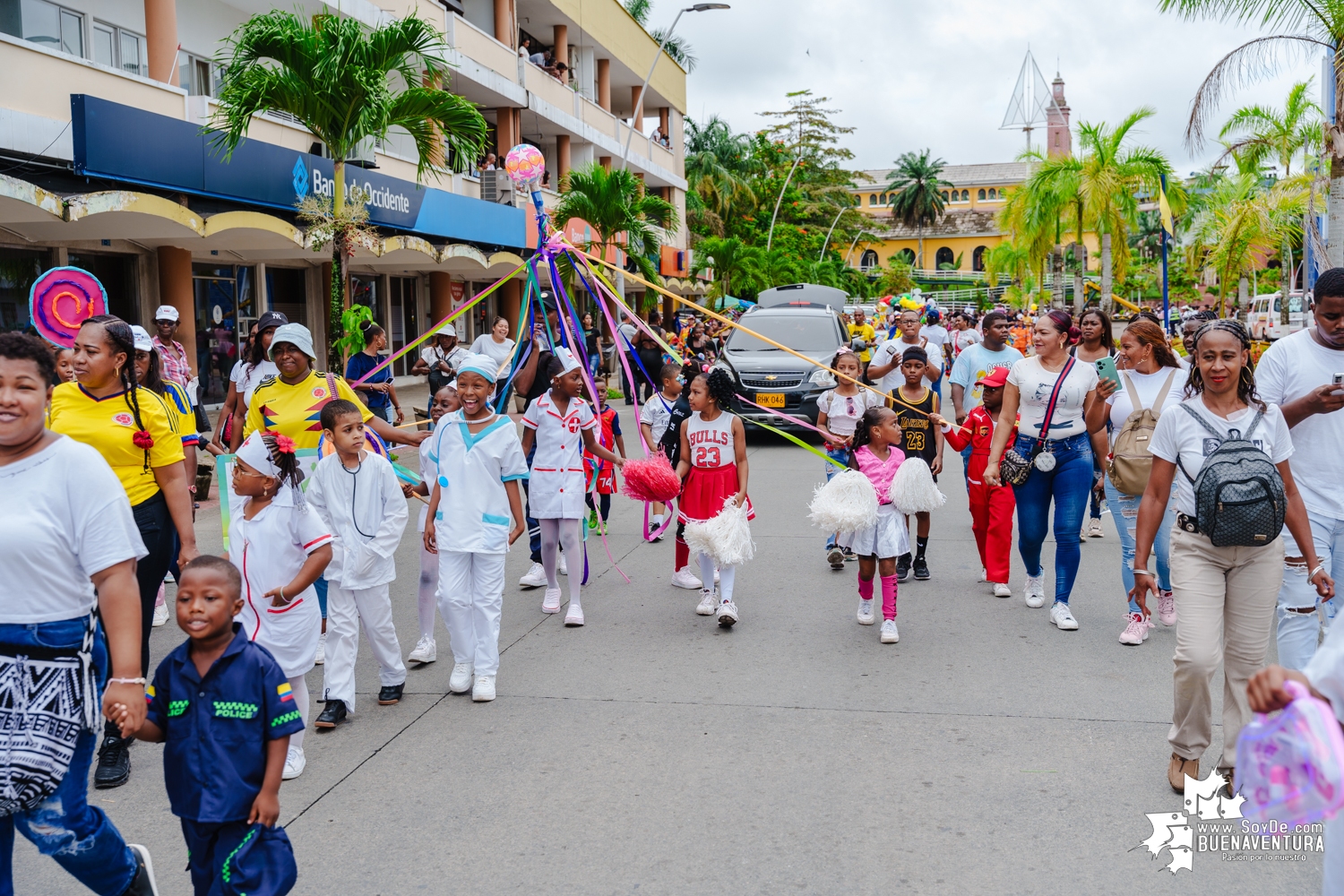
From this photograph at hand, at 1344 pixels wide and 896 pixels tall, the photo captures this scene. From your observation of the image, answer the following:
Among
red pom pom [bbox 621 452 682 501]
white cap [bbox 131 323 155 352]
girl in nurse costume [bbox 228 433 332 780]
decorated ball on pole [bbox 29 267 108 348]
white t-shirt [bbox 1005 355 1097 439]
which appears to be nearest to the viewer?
girl in nurse costume [bbox 228 433 332 780]

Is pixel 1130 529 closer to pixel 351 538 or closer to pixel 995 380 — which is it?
pixel 995 380

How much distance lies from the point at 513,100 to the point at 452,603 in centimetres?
2207

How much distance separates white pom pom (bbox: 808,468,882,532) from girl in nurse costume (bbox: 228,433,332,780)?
295cm

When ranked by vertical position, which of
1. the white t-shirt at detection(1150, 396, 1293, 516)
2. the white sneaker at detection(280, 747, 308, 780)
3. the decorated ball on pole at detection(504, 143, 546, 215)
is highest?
the decorated ball on pole at detection(504, 143, 546, 215)

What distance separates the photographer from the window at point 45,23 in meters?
13.1

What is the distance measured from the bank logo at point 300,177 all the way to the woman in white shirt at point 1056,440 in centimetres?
1252

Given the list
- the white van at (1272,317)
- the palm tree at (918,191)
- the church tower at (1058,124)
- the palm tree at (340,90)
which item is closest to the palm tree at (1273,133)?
the white van at (1272,317)

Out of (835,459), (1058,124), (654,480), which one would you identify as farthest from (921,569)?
(1058,124)

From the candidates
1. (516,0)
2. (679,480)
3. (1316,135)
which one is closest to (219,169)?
(679,480)

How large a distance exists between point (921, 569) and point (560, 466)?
2.73 m

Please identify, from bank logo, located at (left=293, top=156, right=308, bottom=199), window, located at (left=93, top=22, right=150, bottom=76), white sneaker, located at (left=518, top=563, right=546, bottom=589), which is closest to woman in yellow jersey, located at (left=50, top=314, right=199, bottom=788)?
white sneaker, located at (left=518, top=563, right=546, bottom=589)

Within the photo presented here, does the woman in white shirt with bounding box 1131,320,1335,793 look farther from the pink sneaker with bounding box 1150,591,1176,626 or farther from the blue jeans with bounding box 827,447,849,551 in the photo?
the blue jeans with bounding box 827,447,849,551

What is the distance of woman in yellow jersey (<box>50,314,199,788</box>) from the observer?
14.0 ft

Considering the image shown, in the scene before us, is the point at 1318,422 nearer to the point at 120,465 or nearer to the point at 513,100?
the point at 120,465
